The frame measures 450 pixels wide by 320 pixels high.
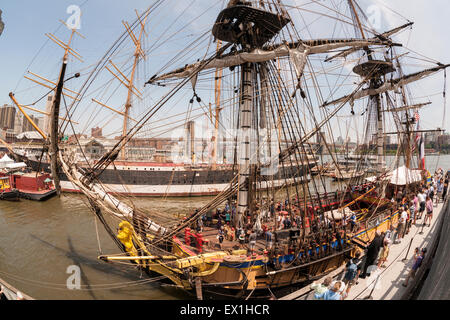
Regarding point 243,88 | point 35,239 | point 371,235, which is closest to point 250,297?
point 371,235

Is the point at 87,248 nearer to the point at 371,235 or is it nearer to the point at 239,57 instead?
the point at 239,57

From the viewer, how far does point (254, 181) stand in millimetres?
10133

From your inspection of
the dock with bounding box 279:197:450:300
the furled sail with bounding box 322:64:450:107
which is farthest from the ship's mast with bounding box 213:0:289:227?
the furled sail with bounding box 322:64:450:107

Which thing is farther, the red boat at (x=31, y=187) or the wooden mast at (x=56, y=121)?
the red boat at (x=31, y=187)

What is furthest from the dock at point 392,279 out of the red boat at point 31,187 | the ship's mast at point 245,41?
the red boat at point 31,187

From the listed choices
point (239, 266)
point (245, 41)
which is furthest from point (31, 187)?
point (239, 266)

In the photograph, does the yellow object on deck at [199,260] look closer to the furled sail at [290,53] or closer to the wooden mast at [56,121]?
the wooden mast at [56,121]

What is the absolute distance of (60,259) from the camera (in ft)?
35.9

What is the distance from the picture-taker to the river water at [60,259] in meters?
8.60

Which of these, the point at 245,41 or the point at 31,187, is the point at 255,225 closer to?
the point at 245,41

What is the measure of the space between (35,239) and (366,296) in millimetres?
15784

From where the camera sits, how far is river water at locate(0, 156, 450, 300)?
860 centimetres

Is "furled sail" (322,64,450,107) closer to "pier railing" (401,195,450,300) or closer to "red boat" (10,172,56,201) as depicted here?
"pier railing" (401,195,450,300)
